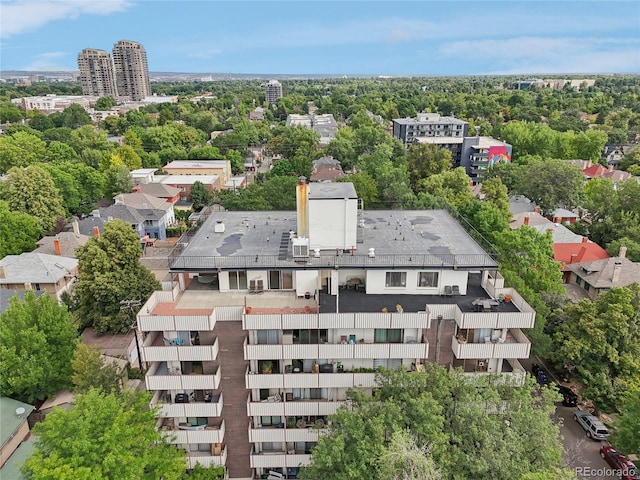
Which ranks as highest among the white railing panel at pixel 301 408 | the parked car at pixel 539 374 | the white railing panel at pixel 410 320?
the white railing panel at pixel 410 320

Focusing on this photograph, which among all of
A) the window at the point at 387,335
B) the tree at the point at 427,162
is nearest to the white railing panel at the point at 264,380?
the window at the point at 387,335

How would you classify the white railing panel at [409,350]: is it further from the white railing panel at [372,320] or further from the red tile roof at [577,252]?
the red tile roof at [577,252]

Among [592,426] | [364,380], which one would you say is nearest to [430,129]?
[592,426]

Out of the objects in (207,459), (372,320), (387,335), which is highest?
(372,320)

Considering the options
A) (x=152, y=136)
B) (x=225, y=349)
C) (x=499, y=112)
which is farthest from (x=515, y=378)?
(x=499, y=112)

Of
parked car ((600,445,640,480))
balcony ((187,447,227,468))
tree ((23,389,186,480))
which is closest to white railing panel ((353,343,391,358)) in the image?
balcony ((187,447,227,468))

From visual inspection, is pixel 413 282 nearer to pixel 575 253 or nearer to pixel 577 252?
pixel 575 253
